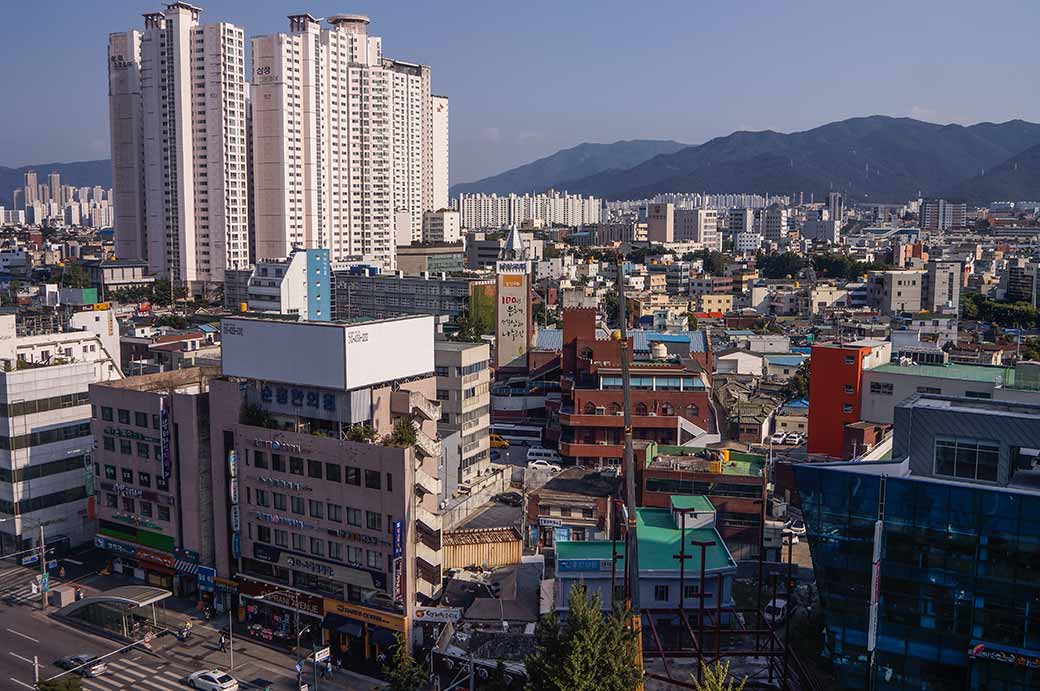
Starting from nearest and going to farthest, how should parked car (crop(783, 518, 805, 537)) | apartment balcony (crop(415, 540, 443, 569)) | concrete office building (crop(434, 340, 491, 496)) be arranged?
apartment balcony (crop(415, 540, 443, 569)) → parked car (crop(783, 518, 805, 537)) → concrete office building (crop(434, 340, 491, 496))

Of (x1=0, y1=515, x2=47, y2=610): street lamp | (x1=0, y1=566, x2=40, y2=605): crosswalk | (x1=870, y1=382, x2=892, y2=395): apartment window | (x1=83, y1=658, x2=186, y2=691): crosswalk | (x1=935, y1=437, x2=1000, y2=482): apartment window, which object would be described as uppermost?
(x1=935, y1=437, x2=1000, y2=482): apartment window

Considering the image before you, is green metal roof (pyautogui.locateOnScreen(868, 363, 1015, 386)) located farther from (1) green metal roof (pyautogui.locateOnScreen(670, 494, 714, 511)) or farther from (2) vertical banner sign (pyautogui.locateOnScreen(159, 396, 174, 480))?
(2) vertical banner sign (pyautogui.locateOnScreen(159, 396, 174, 480))

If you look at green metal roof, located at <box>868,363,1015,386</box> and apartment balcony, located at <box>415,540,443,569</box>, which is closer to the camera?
apartment balcony, located at <box>415,540,443,569</box>

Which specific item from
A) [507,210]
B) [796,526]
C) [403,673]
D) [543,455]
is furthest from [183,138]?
[507,210]

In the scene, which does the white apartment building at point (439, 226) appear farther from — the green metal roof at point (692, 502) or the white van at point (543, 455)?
the green metal roof at point (692, 502)

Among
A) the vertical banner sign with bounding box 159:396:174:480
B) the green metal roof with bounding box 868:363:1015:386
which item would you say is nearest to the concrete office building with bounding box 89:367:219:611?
the vertical banner sign with bounding box 159:396:174:480

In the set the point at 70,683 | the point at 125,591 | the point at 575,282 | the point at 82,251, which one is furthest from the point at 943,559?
the point at 82,251
